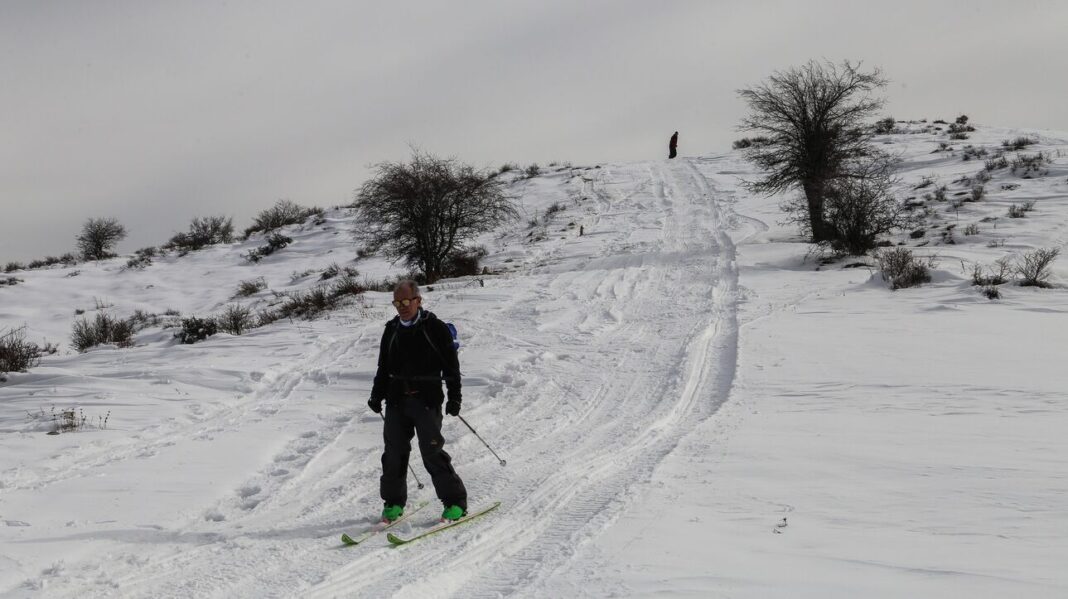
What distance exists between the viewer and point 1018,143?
3153cm

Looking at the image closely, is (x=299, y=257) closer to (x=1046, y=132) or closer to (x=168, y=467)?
(x=168, y=467)

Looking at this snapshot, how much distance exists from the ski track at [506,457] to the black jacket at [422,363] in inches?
36.4

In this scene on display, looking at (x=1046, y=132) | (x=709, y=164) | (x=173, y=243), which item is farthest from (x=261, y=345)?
(x=1046, y=132)

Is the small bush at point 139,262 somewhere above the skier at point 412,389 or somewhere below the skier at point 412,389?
above

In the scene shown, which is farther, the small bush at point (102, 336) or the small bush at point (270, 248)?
the small bush at point (270, 248)

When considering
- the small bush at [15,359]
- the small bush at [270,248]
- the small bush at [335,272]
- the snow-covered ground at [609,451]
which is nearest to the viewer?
the snow-covered ground at [609,451]

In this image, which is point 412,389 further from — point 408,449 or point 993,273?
point 993,273

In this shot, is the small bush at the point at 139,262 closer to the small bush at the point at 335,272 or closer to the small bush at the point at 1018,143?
the small bush at the point at 335,272

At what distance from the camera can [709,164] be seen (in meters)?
39.9

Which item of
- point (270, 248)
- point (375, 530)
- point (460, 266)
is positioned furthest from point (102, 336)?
point (270, 248)

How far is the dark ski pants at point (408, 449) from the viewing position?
5453 mm

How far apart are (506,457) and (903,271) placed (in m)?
10.9

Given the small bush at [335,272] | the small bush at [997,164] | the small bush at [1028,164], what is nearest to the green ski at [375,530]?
the small bush at [335,272]

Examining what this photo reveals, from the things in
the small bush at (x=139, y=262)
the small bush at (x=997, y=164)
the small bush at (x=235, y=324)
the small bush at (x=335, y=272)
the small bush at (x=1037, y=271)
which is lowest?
the small bush at (x=1037, y=271)
